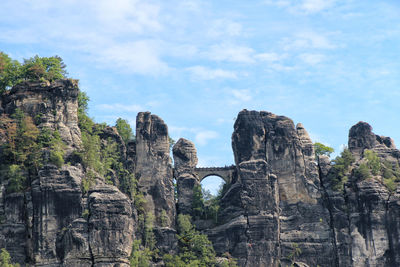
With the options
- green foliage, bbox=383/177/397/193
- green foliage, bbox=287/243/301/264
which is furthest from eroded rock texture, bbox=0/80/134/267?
green foliage, bbox=383/177/397/193

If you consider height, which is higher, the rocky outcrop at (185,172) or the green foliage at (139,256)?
the rocky outcrop at (185,172)

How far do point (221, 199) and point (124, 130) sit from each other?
520 inches

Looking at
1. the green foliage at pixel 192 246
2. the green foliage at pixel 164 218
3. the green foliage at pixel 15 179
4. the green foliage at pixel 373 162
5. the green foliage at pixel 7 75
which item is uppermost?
the green foliage at pixel 7 75

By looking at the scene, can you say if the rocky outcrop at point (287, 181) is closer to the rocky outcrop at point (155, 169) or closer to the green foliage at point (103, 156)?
the rocky outcrop at point (155, 169)

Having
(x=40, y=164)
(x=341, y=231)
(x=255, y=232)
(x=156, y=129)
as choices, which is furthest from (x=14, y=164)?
(x=341, y=231)

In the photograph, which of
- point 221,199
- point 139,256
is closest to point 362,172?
point 221,199

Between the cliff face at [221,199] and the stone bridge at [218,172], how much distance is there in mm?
1983

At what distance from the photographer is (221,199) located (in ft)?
315

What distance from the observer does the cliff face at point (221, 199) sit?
8156cm

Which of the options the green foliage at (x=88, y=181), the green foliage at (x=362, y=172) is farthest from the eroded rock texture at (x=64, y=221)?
the green foliage at (x=362, y=172)

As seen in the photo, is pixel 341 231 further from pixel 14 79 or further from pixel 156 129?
pixel 14 79

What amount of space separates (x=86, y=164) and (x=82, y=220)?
7334mm

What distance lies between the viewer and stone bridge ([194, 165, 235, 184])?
328 ft

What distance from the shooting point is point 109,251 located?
80.4 metres
